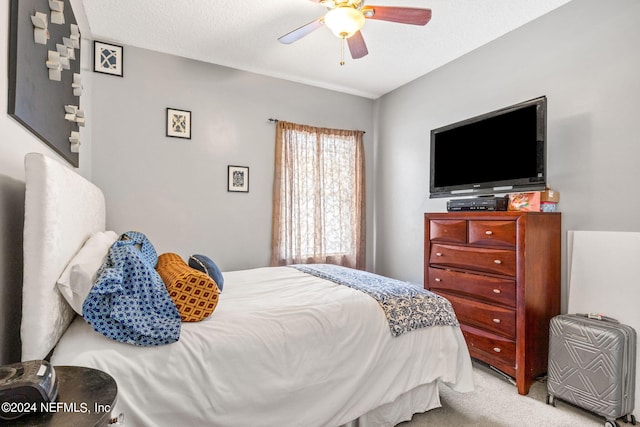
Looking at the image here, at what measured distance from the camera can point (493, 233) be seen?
8.00 feet

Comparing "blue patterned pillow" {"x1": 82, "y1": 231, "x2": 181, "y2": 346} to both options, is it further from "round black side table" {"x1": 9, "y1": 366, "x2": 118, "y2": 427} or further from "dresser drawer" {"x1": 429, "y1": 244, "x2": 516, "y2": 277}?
"dresser drawer" {"x1": 429, "y1": 244, "x2": 516, "y2": 277}

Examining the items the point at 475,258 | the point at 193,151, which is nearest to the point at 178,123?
the point at 193,151

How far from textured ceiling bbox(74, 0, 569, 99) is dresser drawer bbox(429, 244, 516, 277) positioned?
75.5 inches

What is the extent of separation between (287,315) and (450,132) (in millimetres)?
2450

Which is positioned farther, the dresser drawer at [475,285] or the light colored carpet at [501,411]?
the dresser drawer at [475,285]

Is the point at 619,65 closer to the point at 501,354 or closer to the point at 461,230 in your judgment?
the point at 461,230

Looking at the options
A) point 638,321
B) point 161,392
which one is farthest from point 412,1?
point 161,392

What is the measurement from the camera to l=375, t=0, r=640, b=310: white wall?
2143 mm

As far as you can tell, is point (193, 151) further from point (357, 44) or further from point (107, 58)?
point (357, 44)

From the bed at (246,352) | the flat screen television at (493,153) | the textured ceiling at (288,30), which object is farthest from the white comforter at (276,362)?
the textured ceiling at (288,30)

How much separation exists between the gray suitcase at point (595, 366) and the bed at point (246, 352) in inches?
27.5

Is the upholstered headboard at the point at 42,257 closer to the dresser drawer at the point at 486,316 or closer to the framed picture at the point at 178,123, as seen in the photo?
the framed picture at the point at 178,123

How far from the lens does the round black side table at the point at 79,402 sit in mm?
729

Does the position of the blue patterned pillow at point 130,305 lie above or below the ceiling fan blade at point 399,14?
below
